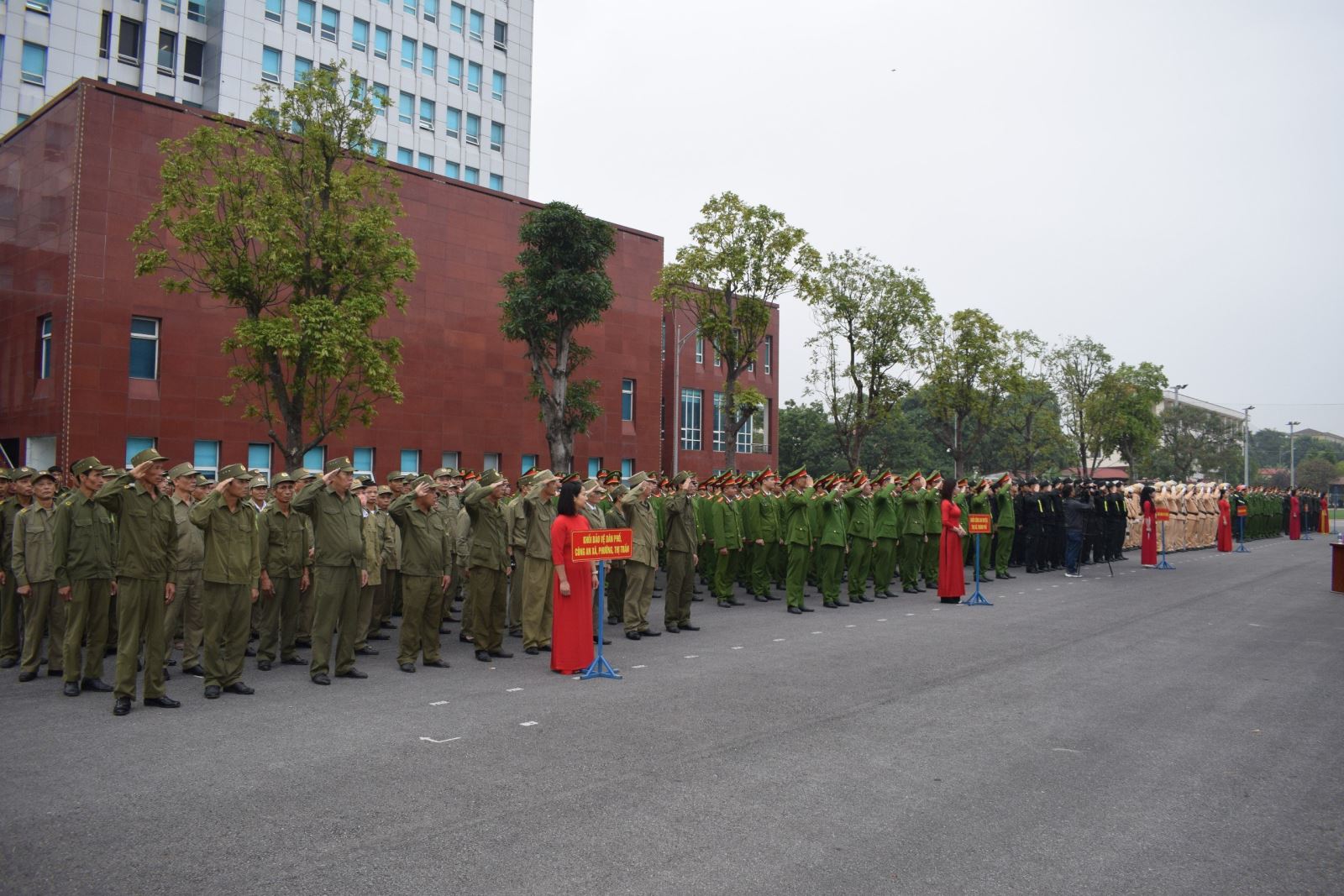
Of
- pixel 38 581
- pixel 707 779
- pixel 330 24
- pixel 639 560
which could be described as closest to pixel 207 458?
pixel 38 581

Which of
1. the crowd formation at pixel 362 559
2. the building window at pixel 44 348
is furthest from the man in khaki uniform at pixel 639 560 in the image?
the building window at pixel 44 348

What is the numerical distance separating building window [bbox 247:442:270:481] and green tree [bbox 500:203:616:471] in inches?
318

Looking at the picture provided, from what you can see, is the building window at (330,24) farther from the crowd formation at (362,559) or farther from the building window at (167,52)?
the crowd formation at (362,559)

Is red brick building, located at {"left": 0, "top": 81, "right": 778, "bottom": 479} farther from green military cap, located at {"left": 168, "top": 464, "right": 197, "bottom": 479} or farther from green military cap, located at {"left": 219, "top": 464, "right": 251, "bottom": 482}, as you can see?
green military cap, located at {"left": 219, "top": 464, "right": 251, "bottom": 482}

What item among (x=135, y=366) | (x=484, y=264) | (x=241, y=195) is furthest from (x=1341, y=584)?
(x=135, y=366)

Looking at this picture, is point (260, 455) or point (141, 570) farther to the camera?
point (260, 455)

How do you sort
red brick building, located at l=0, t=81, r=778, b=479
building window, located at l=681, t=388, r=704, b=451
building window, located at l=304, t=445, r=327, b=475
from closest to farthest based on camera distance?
red brick building, located at l=0, t=81, r=778, b=479
building window, located at l=304, t=445, r=327, b=475
building window, located at l=681, t=388, r=704, b=451

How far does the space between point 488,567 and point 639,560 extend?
7.74 feet

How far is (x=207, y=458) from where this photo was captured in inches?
1041

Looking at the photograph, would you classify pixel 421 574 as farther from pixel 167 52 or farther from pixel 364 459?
pixel 167 52

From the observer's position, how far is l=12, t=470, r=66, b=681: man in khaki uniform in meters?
8.95

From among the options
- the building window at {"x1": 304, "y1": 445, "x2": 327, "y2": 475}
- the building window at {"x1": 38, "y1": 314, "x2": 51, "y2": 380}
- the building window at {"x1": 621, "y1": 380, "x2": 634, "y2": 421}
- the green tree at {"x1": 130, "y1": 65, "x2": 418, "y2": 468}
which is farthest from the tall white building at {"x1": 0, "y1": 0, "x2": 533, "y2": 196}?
the green tree at {"x1": 130, "y1": 65, "x2": 418, "y2": 468}

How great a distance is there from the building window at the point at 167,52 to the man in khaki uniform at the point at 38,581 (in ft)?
141

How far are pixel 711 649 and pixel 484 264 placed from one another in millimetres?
25057
